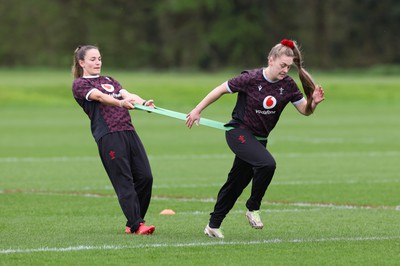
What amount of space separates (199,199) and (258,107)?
16.2 ft

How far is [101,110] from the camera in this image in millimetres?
11508

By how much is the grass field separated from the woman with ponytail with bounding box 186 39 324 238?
630mm

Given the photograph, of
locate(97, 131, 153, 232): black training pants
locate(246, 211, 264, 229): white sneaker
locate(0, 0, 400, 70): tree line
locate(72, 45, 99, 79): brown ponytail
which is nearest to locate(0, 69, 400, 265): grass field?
locate(246, 211, 264, 229): white sneaker

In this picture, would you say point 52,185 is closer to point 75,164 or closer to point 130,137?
point 75,164

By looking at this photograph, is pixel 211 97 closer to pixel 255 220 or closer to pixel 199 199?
pixel 255 220

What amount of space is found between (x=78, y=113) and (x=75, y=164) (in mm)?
22119

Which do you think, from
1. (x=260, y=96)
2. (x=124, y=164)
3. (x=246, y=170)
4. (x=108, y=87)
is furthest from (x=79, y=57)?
(x=246, y=170)

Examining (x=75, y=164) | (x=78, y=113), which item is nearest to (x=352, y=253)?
(x=75, y=164)

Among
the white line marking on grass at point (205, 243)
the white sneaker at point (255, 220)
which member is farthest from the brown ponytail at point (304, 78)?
the white line marking on grass at point (205, 243)

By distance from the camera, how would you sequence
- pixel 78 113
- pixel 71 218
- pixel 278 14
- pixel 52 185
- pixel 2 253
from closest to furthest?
pixel 2 253 → pixel 71 218 → pixel 52 185 → pixel 78 113 → pixel 278 14

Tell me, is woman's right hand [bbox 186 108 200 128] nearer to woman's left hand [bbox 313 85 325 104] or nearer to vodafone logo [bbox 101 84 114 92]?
vodafone logo [bbox 101 84 114 92]

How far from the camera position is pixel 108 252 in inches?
396

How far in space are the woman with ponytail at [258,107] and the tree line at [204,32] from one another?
7777 centimetres

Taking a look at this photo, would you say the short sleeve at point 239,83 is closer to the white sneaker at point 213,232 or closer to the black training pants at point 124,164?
the black training pants at point 124,164
